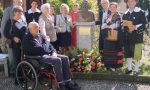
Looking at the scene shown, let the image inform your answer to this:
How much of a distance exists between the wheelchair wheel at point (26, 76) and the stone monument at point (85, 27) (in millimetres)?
1957

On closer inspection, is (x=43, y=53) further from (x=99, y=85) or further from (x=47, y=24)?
(x=99, y=85)

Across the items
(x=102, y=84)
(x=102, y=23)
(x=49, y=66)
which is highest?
(x=102, y=23)

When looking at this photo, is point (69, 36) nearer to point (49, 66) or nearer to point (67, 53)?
point (67, 53)

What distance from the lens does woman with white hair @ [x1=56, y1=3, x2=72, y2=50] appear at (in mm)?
8234

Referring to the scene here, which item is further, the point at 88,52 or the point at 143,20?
the point at 88,52

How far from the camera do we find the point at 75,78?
805 centimetres

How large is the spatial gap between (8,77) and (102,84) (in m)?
2.05

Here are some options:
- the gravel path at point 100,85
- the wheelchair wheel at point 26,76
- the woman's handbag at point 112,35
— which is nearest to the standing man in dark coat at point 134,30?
the woman's handbag at point 112,35

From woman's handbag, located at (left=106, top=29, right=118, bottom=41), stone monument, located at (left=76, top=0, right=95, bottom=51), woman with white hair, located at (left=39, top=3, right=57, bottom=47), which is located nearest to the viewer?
woman with white hair, located at (left=39, top=3, right=57, bottom=47)

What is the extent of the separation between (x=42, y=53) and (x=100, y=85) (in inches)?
56.8

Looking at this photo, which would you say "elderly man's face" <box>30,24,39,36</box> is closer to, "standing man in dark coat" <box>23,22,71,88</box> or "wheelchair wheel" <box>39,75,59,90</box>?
"standing man in dark coat" <box>23,22,71,88</box>

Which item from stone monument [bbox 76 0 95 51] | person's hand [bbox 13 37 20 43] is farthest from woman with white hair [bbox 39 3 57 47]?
stone monument [bbox 76 0 95 51]

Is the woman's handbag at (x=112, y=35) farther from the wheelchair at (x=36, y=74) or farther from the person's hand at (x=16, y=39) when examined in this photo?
the person's hand at (x=16, y=39)

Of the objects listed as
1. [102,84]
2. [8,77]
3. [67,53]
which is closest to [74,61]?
[67,53]
